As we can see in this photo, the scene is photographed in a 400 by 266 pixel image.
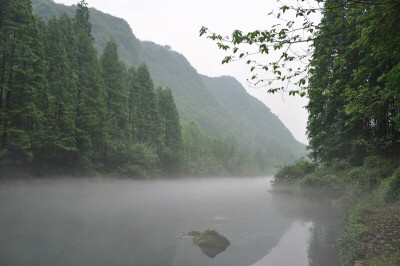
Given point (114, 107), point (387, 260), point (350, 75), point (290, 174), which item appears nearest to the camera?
point (387, 260)

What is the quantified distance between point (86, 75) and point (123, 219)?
26.3 meters

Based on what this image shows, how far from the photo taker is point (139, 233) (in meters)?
16.6

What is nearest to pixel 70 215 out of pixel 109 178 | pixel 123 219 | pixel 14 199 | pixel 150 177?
pixel 123 219

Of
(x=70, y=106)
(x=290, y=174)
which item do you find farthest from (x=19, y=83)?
(x=290, y=174)

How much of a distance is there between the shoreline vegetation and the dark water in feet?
4.27

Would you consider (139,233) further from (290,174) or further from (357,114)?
(290,174)

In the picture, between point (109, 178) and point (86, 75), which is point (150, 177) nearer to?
point (109, 178)

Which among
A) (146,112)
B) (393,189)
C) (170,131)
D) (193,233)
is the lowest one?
(193,233)

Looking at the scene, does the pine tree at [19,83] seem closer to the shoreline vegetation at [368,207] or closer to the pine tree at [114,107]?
the pine tree at [114,107]

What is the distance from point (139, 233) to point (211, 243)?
480 cm

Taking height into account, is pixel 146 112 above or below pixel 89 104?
above

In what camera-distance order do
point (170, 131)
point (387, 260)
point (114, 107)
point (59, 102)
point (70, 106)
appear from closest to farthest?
point (387, 260), point (59, 102), point (70, 106), point (114, 107), point (170, 131)

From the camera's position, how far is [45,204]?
23.9 meters

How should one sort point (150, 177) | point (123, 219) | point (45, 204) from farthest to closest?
point (150, 177) → point (45, 204) → point (123, 219)
